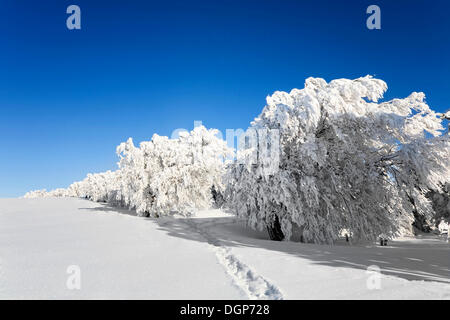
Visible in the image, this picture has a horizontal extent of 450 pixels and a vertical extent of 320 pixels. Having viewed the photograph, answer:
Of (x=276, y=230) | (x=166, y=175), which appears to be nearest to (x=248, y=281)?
(x=276, y=230)

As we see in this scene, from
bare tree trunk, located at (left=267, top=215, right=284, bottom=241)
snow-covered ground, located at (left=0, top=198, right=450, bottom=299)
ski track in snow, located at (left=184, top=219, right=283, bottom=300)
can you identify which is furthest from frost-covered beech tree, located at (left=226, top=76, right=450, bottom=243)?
ski track in snow, located at (left=184, top=219, right=283, bottom=300)

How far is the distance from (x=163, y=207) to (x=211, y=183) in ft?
15.4

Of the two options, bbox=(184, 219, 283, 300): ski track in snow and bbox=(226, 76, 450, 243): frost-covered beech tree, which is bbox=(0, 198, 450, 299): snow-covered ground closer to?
bbox=(184, 219, 283, 300): ski track in snow

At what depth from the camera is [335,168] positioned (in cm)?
1207

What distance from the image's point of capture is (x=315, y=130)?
12.1 m

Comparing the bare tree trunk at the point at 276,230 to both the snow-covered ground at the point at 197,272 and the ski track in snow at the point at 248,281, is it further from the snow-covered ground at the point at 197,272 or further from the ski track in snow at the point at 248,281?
the ski track in snow at the point at 248,281

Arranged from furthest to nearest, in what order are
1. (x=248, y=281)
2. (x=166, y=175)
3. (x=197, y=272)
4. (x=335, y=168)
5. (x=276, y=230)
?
(x=166, y=175) → (x=276, y=230) → (x=335, y=168) → (x=197, y=272) → (x=248, y=281)

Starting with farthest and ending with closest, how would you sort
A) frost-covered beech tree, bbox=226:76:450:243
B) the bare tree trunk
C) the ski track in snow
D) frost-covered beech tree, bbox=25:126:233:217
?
frost-covered beech tree, bbox=25:126:233:217, the bare tree trunk, frost-covered beech tree, bbox=226:76:450:243, the ski track in snow

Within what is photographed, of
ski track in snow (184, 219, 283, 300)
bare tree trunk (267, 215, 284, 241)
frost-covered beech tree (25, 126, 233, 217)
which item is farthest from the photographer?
frost-covered beech tree (25, 126, 233, 217)

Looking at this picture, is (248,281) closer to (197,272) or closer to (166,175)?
(197,272)

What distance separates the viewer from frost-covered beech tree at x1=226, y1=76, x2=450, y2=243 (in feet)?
37.2

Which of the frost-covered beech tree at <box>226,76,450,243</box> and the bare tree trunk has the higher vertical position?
the frost-covered beech tree at <box>226,76,450,243</box>
